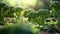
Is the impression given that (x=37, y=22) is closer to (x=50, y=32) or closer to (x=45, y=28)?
(x=45, y=28)

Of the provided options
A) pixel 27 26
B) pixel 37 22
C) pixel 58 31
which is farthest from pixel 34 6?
pixel 27 26

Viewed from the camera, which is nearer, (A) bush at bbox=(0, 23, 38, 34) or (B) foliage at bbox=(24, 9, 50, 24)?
(A) bush at bbox=(0, 23, 38, 34)

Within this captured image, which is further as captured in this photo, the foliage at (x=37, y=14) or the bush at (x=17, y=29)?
the foliage at (x=37, y=14)

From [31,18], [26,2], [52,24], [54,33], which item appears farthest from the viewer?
[26,2]

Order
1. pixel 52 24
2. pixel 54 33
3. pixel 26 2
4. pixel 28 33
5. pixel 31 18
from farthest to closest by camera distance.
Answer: pixel 26 2, pixel 52 24, pixel 31 18, pixel 54 33, pixel 28 33

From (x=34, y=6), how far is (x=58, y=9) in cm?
265

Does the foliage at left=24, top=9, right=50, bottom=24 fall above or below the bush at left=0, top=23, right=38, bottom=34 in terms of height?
below

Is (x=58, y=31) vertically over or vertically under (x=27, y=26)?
under

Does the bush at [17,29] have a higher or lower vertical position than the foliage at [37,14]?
higher

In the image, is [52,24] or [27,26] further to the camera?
[52,24]

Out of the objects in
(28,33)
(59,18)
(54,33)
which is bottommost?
(54,33)

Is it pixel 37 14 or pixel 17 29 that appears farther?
pixel 37 14

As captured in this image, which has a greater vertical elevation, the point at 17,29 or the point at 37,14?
the point at 17,29

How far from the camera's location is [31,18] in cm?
247
